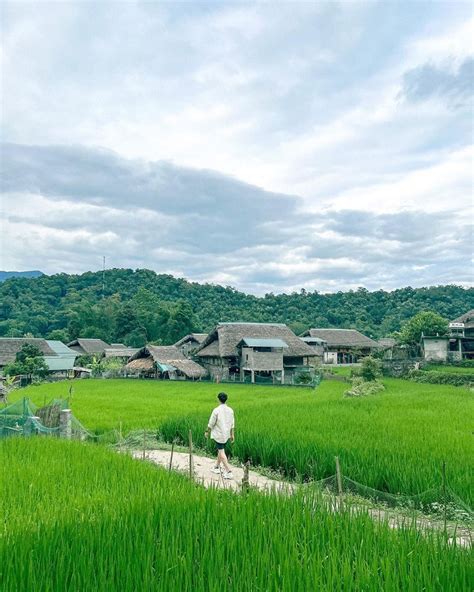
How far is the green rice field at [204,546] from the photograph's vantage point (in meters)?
2.72

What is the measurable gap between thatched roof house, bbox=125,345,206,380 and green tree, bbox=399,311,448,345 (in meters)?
15.2

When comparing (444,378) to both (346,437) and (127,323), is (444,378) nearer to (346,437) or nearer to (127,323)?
(346,437)

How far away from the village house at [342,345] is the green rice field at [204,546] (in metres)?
39.3

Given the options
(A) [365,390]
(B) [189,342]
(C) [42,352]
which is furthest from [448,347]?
(C) [42,352]

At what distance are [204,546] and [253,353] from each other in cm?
2728

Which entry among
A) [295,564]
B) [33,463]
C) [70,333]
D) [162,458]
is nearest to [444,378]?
[162,458]

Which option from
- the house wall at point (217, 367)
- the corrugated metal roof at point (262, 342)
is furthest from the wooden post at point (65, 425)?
the house wall at point (217, 367)

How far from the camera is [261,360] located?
30.4m

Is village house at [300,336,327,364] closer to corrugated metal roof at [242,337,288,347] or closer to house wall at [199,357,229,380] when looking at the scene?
corrugated metal roof at [242,337,288,347]

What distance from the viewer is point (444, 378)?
22922 millimetres

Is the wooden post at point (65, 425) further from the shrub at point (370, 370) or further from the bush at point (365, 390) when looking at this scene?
the shrub at point (370, 370)

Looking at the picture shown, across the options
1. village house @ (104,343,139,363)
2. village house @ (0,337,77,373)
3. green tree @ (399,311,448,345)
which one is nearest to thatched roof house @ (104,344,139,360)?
village house @ (104,343,139,363)

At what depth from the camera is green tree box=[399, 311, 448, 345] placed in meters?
34.7

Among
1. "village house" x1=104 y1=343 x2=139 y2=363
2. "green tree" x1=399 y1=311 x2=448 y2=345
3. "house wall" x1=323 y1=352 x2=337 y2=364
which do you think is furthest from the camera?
"house wall" x1=323 y1=352 x2=337 y2=364
